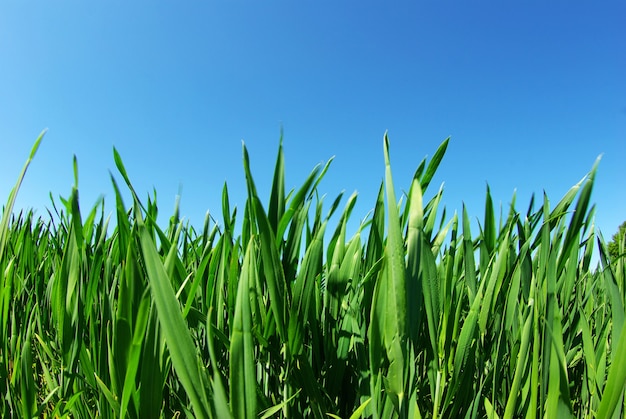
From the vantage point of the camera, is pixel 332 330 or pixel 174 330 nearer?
pixel 174 330

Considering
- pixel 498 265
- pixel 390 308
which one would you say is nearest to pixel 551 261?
pixel 498 265

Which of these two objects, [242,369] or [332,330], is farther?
[332,330]

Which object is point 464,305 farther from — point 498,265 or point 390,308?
point 390,308

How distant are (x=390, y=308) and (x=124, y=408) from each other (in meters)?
0.21

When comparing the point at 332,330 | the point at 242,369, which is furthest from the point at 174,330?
the point at 332,330

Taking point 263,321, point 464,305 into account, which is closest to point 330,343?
point 263,321

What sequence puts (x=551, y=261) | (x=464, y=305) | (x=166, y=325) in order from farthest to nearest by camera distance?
(x=464, y=305), (x=551, y=261), (x=166, y=325)

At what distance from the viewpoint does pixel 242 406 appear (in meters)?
0.28

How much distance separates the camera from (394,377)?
0.30 metres

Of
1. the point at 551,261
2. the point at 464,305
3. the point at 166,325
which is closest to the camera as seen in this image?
the point at 166,325

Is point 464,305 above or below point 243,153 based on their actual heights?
below

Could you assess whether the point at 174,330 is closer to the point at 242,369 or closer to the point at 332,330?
the point at 242,369

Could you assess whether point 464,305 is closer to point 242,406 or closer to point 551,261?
point 551,261

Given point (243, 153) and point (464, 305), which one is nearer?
point (243, 153)
